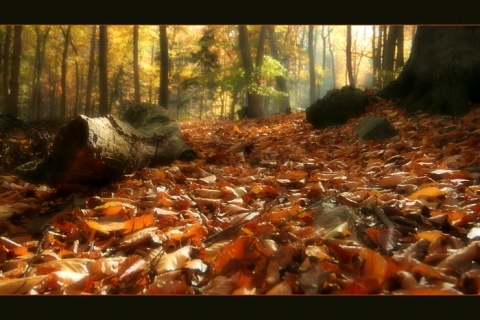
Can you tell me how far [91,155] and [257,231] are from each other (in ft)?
4.78

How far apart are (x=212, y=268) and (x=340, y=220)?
0.66 metres

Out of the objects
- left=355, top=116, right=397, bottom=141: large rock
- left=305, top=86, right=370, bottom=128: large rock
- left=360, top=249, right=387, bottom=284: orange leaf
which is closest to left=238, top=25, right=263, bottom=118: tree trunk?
left=305, top=86, right=370, bottom=128: large rock

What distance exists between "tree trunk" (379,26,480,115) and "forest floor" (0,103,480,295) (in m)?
1.65

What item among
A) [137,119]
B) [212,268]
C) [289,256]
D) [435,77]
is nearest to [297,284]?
[289,256]

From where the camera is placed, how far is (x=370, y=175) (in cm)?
266

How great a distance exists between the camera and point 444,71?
4.84 meters

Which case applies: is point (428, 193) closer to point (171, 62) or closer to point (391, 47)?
point (391, 47)

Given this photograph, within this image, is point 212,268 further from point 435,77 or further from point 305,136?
point 435,77

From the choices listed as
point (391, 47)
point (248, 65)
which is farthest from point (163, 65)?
point (391, 47)

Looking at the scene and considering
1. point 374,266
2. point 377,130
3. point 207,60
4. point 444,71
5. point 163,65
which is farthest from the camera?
point 207,60

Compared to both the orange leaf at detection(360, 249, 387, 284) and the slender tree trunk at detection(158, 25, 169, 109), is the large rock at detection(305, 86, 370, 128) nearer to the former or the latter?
the slender tree trunk at detection(158, 25, 169, 109)

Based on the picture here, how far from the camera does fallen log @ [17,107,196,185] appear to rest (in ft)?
8.15

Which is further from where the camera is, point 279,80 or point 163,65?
point 279,80

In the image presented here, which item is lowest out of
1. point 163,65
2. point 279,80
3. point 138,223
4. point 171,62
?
point 138,223
